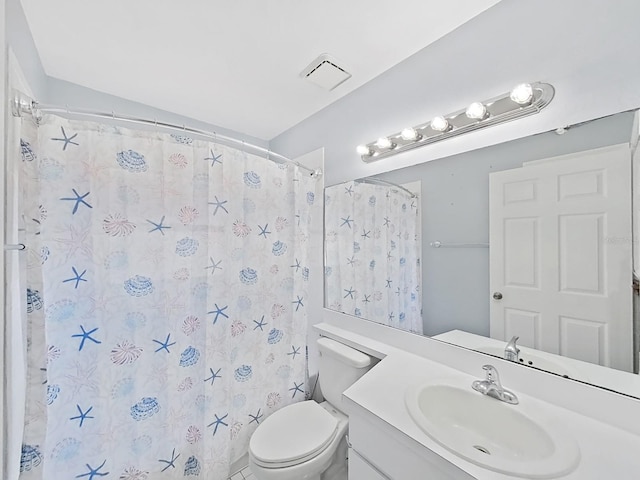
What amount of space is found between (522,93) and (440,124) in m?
0.33

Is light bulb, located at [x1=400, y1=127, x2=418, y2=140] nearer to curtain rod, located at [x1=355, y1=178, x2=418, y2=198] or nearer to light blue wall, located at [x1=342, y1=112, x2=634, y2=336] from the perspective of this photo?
light blue wall, located at [x1=342, y1=112, x2=634, y2=336]

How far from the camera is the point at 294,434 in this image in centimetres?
137

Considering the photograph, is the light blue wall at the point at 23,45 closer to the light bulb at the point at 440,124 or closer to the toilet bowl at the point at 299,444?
the light bulb at the point at 440,124

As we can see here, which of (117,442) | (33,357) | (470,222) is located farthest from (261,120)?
(117,442)

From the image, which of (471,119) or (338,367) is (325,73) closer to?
(471,119)

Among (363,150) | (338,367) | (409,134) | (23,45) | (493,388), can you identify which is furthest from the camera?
(363,150)

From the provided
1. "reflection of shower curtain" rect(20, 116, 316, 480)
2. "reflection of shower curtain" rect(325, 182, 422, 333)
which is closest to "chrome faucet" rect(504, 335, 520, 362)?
"reflection of shower curtain" rect(325, 182, 422, 333)

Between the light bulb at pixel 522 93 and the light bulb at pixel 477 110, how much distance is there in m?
0.12

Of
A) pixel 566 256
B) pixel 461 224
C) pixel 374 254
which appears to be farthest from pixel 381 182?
pixel 566 256

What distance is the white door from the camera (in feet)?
2.96

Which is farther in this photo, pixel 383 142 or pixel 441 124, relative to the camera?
pixel 383 142

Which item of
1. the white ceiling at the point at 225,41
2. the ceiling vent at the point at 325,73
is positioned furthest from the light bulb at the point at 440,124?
the ceiling vent at the point at 325,73

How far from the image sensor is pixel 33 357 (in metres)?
1.03

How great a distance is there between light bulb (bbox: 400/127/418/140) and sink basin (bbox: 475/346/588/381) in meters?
1.09
